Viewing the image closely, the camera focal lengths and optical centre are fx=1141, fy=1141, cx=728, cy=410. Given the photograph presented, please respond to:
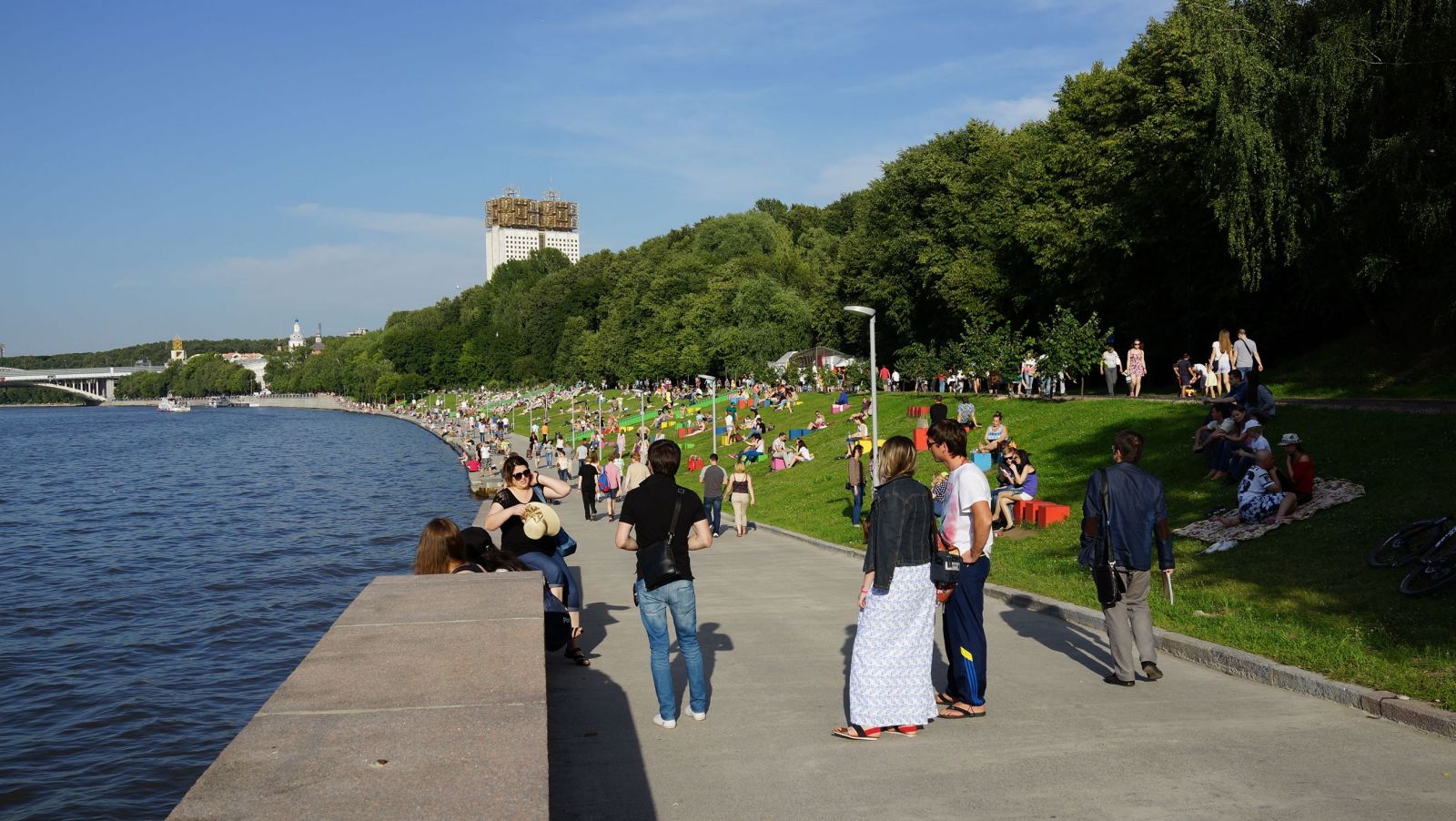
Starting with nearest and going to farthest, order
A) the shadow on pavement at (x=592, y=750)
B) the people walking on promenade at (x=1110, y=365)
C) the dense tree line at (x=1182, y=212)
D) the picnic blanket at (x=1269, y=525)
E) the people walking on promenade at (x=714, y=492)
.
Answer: the shadow on pavement at (x=592, y=750), the picnic blanket at (x=1269, y=525), the people walking on promenade at (x=714, y=492), the dense tree line at (x=1182, y=212), the people walking on promenade at (x=1110, y=365)

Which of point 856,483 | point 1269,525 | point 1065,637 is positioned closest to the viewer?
point 1065,637

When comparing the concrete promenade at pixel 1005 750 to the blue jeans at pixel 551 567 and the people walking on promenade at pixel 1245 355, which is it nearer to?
the blue jeans at pixel 551 567

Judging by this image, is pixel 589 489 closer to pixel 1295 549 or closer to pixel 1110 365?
pixel 1110 365

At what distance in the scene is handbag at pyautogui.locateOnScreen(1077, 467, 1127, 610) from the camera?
26.7 feet

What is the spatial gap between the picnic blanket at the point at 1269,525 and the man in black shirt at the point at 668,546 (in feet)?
28.2

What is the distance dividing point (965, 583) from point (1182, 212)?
3153 cm

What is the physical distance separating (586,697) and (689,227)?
124m

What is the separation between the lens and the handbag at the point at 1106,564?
814 cm

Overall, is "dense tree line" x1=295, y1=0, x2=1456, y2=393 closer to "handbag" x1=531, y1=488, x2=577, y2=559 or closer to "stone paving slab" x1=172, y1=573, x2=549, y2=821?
"handbag" x1=531, y1=488, x2=577, y2=559

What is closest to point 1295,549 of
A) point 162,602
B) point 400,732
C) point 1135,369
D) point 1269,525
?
point 1269,525

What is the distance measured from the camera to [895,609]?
6875 millimetres

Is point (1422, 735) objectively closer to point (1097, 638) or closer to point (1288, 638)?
point (1288, 638)

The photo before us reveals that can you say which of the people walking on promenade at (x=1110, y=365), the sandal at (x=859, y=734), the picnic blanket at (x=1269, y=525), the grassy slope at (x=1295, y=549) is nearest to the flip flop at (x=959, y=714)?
the sandal at (x=859, y=734)

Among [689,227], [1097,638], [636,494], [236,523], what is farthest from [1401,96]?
[689,227]
